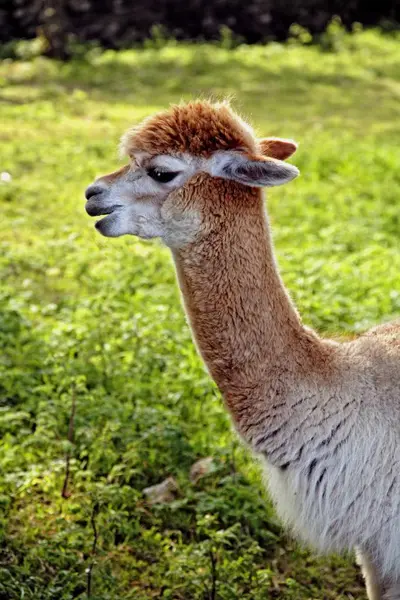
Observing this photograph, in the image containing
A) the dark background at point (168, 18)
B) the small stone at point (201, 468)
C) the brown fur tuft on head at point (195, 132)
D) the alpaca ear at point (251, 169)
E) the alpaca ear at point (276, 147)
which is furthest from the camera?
the dark background at point (168, 18)

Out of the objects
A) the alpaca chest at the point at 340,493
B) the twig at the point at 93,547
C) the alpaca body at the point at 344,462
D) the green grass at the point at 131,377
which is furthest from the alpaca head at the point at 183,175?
the twig at the point at 93,547

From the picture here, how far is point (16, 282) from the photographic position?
616 centimetres

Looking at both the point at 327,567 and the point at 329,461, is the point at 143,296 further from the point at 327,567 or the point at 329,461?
the point at 329,461

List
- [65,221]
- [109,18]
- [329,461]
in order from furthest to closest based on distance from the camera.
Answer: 1. [109,18]
2. [65,221]
3. [329,461]

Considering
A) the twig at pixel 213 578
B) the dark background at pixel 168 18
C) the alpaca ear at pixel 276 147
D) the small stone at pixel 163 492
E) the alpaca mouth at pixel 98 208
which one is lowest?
the twig at pixel 213 578

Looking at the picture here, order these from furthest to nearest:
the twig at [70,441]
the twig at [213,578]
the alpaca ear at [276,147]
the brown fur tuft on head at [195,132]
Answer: the twig at [70,441], the twig at [213,578], the alpaca ear at [276,147], the brown fur tuft on head at [195,132]

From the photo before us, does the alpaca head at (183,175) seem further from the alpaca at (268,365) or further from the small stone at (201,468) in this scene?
the small stone at (201,468)

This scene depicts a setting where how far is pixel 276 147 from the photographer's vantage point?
3.54 meters

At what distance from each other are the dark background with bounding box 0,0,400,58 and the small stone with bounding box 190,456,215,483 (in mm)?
9939

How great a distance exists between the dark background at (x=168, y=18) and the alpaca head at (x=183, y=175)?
10535 millimetres

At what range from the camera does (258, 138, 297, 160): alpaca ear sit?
11.5ft

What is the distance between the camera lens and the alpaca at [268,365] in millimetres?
3158

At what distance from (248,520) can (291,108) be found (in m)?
8.19

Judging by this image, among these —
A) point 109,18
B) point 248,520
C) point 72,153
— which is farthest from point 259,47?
point 248,520
